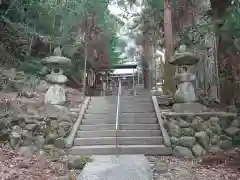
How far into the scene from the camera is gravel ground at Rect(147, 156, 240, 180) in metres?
4.48

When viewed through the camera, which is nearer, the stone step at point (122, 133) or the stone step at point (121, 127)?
the stone step at point (122, 133)

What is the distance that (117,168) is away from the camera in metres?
4.62

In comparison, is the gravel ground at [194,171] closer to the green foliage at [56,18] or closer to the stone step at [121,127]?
the stone step at [121,127]

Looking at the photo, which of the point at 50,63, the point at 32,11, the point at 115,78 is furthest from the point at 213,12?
the point at 115,78

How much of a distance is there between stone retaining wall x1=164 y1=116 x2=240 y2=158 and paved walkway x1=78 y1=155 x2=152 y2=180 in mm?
941

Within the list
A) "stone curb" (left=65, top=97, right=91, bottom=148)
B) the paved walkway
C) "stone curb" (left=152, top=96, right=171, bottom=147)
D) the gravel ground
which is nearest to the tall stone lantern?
"stone curb" (left=65, top=97, right=91, bottom=148)

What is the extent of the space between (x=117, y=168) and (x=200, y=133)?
221 cm

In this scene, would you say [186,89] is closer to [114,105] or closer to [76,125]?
[114,105]

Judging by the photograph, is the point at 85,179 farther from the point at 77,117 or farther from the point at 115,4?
the point at 115,4

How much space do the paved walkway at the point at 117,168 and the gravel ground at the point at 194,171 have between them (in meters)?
0.26

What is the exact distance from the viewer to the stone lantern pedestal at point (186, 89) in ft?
23.2

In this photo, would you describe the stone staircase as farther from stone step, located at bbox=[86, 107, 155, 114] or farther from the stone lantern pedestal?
the stone lantern pedestal

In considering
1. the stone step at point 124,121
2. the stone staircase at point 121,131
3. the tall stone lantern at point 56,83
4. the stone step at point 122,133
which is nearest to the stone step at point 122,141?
the stone staircase at point 121,131

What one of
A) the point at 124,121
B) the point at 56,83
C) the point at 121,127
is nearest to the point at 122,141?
the point at 121,127
